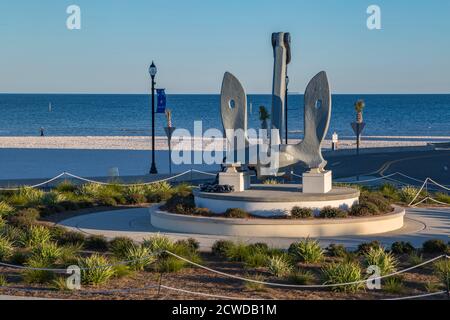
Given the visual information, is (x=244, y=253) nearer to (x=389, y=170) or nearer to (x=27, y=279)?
(x=27, y=279)

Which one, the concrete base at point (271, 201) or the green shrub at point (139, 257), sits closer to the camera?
the green shrub at point (139, 257)

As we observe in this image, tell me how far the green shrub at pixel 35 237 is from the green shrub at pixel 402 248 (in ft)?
21.6

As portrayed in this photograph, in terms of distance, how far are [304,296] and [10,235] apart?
730 cm

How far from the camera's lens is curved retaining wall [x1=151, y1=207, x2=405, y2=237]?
1722cm

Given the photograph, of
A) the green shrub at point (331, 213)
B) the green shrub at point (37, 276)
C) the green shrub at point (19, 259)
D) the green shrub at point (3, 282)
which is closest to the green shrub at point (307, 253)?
the green shrub at point (331, 213)

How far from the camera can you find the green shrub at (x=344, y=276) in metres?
12.2

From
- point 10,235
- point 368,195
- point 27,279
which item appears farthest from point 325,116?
point 27,279

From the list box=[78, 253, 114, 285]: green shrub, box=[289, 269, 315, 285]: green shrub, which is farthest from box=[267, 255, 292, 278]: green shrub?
box=[78, 253, 114, 285]: green shrub

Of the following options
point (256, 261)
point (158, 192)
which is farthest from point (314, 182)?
point (158, 192)

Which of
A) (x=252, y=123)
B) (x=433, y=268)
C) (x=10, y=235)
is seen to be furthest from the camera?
(x=252, y=123)

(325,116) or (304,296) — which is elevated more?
(325,116)

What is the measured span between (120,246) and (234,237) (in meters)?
3.08

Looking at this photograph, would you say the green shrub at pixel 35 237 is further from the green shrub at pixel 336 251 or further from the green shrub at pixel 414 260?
the green shrub at pixel 414 260
